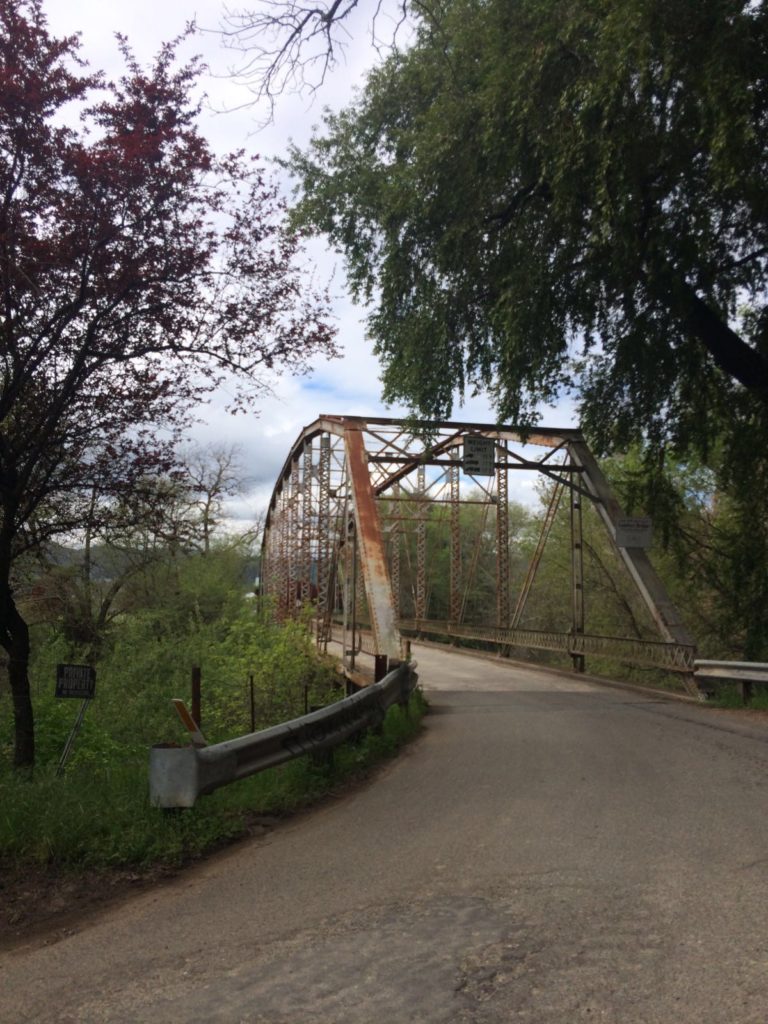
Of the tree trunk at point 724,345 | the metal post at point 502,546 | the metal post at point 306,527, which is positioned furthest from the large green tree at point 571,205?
the metal post at point 306,527

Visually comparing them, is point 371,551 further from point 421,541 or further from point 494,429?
point 421,541

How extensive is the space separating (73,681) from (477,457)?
12219mm

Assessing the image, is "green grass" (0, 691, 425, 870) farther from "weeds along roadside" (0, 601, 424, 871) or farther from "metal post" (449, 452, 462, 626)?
"metal post" (449, 452, 462, 626)

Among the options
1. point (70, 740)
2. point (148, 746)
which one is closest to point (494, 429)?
point (148, 746)

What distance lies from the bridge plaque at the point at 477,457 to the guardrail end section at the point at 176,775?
13215mm

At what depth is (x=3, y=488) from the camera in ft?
23.7

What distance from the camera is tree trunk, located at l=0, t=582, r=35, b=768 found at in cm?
767

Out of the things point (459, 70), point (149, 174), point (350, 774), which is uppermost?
point (459, 70)

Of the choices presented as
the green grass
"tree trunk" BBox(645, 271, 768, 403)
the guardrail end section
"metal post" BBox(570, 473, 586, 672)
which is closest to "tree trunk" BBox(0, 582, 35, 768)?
the green grass

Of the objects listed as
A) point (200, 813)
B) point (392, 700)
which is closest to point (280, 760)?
point (200, 813)

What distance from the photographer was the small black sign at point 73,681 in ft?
23.5

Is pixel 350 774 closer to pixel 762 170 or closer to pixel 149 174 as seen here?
pixel 149 174

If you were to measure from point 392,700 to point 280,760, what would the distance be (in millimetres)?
4166

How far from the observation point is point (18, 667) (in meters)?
7.73
